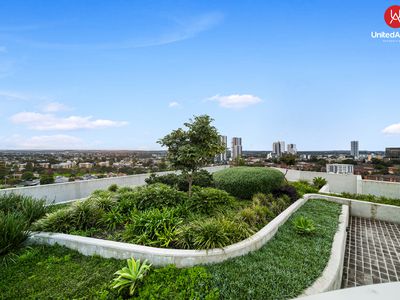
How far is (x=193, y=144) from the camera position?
5922mm

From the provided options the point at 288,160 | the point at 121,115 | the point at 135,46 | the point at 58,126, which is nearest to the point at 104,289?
the point at 135,46

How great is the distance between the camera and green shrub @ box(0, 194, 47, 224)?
15.3 feet

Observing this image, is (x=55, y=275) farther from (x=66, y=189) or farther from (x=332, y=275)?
(x=66, y=189)

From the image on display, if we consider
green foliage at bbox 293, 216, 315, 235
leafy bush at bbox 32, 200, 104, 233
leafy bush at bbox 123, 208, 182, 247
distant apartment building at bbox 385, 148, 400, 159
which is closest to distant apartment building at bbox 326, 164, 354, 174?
distant apartment building at bbox 385, 148, 400, 159

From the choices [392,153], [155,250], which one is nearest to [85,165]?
[155,250]

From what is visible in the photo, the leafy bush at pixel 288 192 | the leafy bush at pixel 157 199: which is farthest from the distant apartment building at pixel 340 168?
the leafy bush at pixel 157 199

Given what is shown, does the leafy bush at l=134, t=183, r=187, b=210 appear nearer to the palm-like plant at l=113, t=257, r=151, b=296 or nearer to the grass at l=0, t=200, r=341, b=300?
the grass at l=0, t=200, r=341, b=300

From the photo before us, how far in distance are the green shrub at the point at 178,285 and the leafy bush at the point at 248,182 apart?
14.6ft

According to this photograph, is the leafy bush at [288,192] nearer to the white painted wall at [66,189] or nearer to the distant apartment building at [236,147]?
the white painted wall at [66,189]

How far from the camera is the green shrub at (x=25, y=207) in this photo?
15.3 feet

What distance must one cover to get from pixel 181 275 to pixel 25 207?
4.54 m

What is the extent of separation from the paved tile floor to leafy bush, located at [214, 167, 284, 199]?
255cm


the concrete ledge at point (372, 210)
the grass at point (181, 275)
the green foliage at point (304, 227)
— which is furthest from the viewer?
the concrete ledge at point (372, 210)

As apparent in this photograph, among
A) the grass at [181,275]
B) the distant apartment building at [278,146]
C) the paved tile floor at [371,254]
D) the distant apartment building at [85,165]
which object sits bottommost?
the paved tile floor at [371,254]
